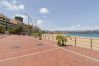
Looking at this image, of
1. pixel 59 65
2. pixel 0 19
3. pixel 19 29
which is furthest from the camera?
pixel 0 19

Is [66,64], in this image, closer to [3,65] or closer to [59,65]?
[59,65]

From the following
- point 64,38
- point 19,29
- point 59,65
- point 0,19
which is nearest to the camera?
point 59,65

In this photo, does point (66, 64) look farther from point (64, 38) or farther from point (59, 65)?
point (64, 38)

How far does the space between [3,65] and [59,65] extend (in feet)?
9.11

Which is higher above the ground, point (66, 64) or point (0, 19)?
point (0, 19)

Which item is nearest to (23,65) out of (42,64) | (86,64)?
(42,64)

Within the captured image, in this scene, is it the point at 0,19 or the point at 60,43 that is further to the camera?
the point at 0,19

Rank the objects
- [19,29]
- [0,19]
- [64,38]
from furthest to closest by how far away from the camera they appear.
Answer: [0,19]
[19,29]
[64,38]

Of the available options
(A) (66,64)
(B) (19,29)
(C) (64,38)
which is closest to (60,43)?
(C) (64,38)

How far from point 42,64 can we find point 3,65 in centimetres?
194

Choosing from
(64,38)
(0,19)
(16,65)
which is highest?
(0,19)

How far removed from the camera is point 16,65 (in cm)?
704

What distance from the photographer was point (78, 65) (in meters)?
6.93

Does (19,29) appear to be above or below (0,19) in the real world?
below
